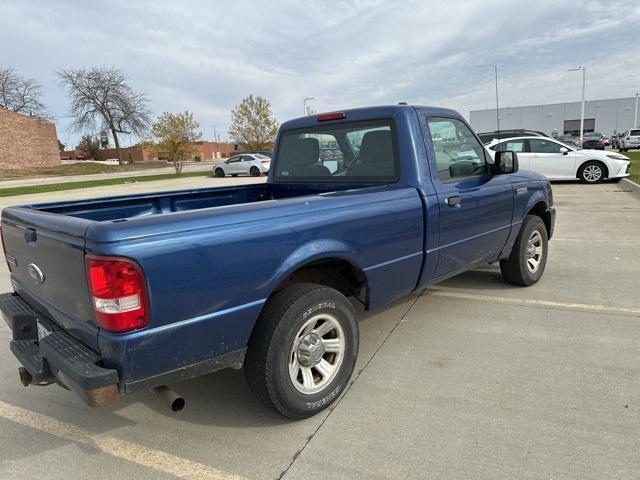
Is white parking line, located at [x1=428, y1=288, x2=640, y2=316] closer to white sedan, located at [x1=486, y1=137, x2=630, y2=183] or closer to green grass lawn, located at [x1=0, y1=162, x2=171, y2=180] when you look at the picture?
white sedan, located at [x1=486, y1=137, x2=630, y2=183]

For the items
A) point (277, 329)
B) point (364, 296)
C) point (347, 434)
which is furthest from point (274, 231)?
point (347, 434)

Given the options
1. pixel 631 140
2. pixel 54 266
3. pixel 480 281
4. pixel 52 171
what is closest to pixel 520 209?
pixel 480 281

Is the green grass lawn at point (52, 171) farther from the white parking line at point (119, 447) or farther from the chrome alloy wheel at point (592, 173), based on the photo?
the white parking line at point (119, 447)

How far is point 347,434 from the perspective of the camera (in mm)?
2656

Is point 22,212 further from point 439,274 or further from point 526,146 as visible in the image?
point 526,146

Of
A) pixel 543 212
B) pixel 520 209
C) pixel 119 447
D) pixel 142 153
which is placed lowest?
pixel 119 447

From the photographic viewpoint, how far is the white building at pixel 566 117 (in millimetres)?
78938

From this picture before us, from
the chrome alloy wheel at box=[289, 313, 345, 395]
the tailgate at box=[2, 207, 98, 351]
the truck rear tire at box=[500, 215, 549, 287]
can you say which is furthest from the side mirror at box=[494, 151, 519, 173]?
the tailgate at box=[2, 207, 98, 351]

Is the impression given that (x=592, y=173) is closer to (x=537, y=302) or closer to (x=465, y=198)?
(x=537, y=302)

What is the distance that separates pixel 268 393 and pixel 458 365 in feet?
5.11

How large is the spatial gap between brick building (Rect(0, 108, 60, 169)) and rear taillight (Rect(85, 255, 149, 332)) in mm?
50191

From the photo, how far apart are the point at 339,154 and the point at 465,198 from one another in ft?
3.70

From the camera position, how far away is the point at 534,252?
5.14 meters

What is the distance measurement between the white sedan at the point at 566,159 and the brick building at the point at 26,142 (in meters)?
45.6
